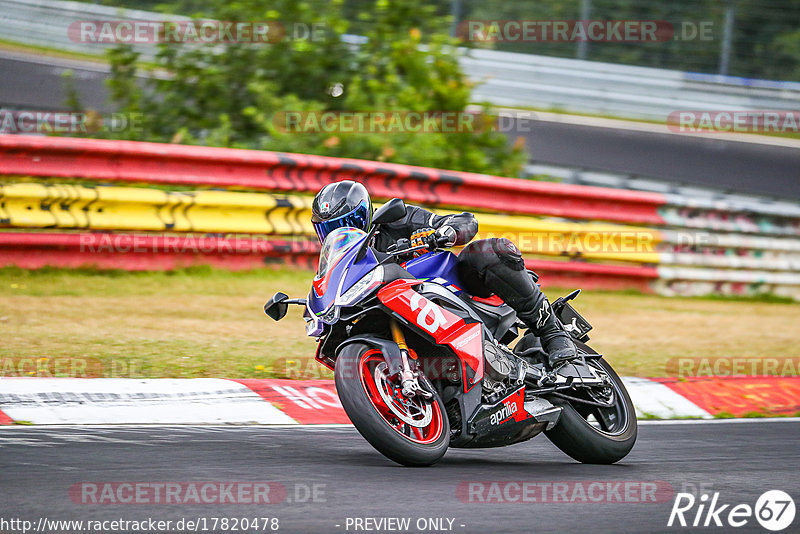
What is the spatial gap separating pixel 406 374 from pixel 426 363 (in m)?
0.26

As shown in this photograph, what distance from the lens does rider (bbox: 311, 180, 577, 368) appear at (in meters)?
4.65

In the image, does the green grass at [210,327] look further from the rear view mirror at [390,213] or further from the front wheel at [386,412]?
the rear view mirror at [390,213]

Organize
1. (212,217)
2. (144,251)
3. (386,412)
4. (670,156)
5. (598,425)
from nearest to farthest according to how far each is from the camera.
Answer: (386,412) → (598,425) → (144,251) → (212,217) → (670,156)

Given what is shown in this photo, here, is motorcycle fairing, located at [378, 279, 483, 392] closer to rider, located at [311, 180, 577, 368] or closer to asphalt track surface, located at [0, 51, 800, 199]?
rider, located at [311, 180, 577, 368]

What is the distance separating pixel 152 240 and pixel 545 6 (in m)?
9.44

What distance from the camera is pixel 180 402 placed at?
5.79m

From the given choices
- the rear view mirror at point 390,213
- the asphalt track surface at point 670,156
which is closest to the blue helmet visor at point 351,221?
the rear view mirror at point 390,213

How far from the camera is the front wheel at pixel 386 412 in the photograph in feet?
13.8

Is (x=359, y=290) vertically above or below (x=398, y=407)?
above

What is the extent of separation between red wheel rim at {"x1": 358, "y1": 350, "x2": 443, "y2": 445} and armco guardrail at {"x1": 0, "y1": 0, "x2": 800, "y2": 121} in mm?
12391

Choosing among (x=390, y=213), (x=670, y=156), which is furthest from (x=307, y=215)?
(x=670, y=156)

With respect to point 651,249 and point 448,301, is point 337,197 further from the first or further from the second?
point 651,249

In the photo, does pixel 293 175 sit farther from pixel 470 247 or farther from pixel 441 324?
pixel 441 324

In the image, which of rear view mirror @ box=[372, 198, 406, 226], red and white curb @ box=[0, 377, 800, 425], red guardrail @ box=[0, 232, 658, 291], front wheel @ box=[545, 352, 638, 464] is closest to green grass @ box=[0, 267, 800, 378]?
red guardrail @ box=[0, 232, 658, 291]
